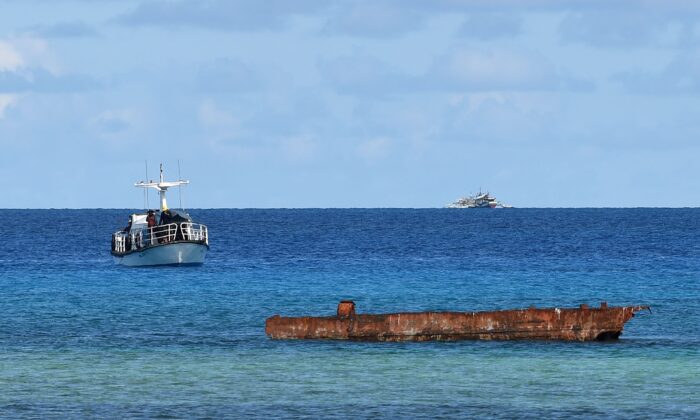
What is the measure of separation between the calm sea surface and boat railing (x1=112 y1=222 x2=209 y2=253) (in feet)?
8.12

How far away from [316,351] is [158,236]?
51.4 metres

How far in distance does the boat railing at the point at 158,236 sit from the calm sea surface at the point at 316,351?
8.12 ft

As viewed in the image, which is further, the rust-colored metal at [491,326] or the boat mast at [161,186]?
the boat mast at [161,186]

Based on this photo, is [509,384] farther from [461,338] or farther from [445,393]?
[461,338]

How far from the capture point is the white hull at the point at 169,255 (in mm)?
91125

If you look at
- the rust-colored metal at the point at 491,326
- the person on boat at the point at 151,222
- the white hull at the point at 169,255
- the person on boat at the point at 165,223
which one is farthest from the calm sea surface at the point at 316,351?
the person on boat at the point at 151,222

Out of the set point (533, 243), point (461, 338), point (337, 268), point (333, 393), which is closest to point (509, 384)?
point (333, 393)

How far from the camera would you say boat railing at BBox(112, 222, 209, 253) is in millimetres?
92062

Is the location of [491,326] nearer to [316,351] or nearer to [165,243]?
[316,351]

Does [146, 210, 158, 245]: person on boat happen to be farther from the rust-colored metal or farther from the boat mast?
the rust-colored metal

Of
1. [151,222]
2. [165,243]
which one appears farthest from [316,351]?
[151,222]

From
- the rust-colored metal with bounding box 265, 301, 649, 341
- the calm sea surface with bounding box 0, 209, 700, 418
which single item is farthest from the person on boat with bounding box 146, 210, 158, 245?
the rust-colored metal with bounding box 265, 301, 649, 341

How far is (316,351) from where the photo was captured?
146 ft

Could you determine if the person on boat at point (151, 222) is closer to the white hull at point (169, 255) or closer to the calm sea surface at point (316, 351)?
the white hull at point (169, 255)
